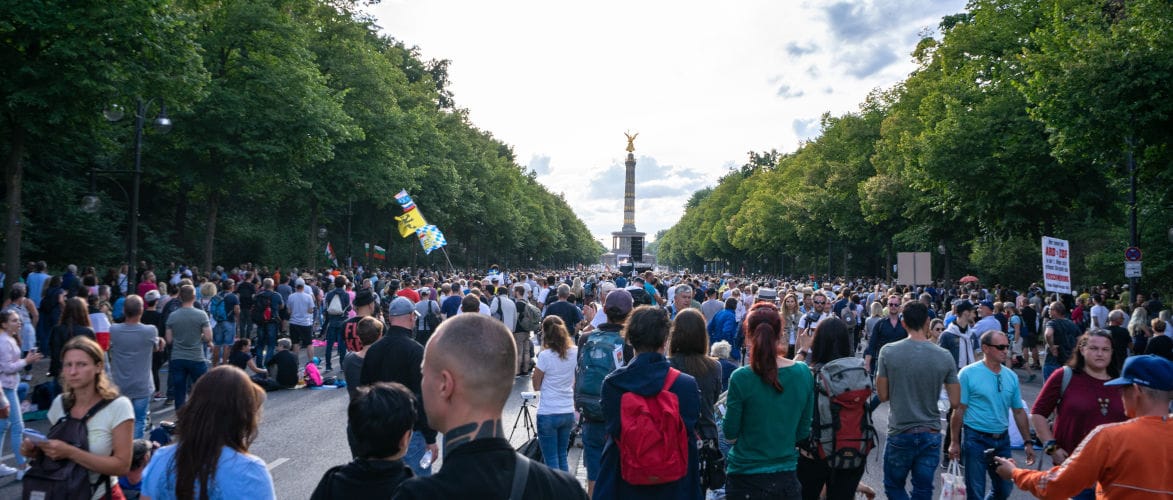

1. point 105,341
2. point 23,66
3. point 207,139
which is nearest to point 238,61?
point 207,139

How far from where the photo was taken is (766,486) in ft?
15.9

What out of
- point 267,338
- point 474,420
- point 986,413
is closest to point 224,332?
point 267,338

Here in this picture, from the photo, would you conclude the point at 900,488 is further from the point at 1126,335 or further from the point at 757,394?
the point at 1126,335

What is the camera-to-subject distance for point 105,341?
10906mm

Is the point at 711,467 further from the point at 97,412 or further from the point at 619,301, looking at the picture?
the point at 97,412

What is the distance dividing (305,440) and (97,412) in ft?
18.2

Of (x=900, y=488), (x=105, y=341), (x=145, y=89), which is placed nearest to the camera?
(x=900, y=488)

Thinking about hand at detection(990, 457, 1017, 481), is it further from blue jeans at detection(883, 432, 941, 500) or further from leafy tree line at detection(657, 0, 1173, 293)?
leafy tree line at detection(657, 0, 1173, 293)

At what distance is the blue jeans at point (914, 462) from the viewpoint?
5.99 m

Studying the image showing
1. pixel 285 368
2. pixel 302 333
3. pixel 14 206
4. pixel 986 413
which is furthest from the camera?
pixel 14 206

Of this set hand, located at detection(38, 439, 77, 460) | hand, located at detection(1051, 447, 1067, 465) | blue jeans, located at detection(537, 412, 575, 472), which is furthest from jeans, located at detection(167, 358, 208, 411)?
hand, located at detection(1051, 447, 1067, 465)

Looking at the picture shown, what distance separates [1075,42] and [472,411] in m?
18.1

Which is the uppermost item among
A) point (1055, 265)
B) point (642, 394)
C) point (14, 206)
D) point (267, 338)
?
point (14, 206)

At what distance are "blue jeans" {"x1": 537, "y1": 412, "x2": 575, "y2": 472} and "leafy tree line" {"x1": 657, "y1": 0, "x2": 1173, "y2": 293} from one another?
42.0ft
